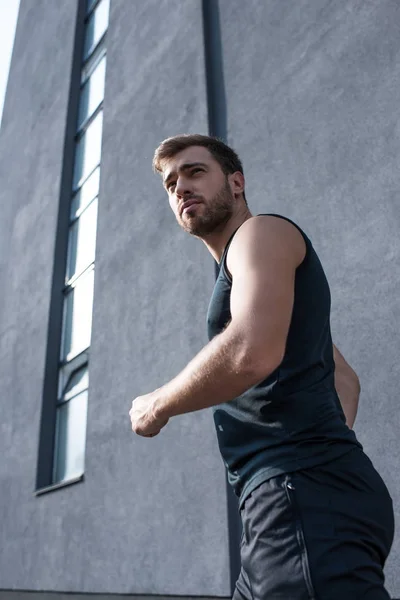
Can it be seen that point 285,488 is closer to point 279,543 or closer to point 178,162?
point 279,543

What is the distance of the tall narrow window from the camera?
21.3 ft

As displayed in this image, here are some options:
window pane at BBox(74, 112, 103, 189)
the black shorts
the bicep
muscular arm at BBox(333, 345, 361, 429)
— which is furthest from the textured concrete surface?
the bicep

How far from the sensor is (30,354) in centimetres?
738

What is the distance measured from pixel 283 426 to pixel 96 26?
8943 millimetres

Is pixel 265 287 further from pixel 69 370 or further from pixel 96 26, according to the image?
pixel 96 26

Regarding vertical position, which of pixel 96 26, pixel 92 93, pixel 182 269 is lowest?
pixel 182 269

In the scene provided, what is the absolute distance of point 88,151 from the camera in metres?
8.02

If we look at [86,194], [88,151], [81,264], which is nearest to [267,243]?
[81,264]

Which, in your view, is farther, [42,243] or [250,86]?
[42,243]

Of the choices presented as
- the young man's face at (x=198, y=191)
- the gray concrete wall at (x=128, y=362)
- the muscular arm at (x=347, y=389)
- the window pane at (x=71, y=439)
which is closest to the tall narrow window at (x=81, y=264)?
the window pane at (x=71, y=439)

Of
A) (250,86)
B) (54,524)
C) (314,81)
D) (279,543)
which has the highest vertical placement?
(250,86)

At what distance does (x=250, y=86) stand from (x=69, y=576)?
4.45 metres

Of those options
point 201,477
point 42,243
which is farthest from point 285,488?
point 42,243

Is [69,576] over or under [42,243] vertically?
under
